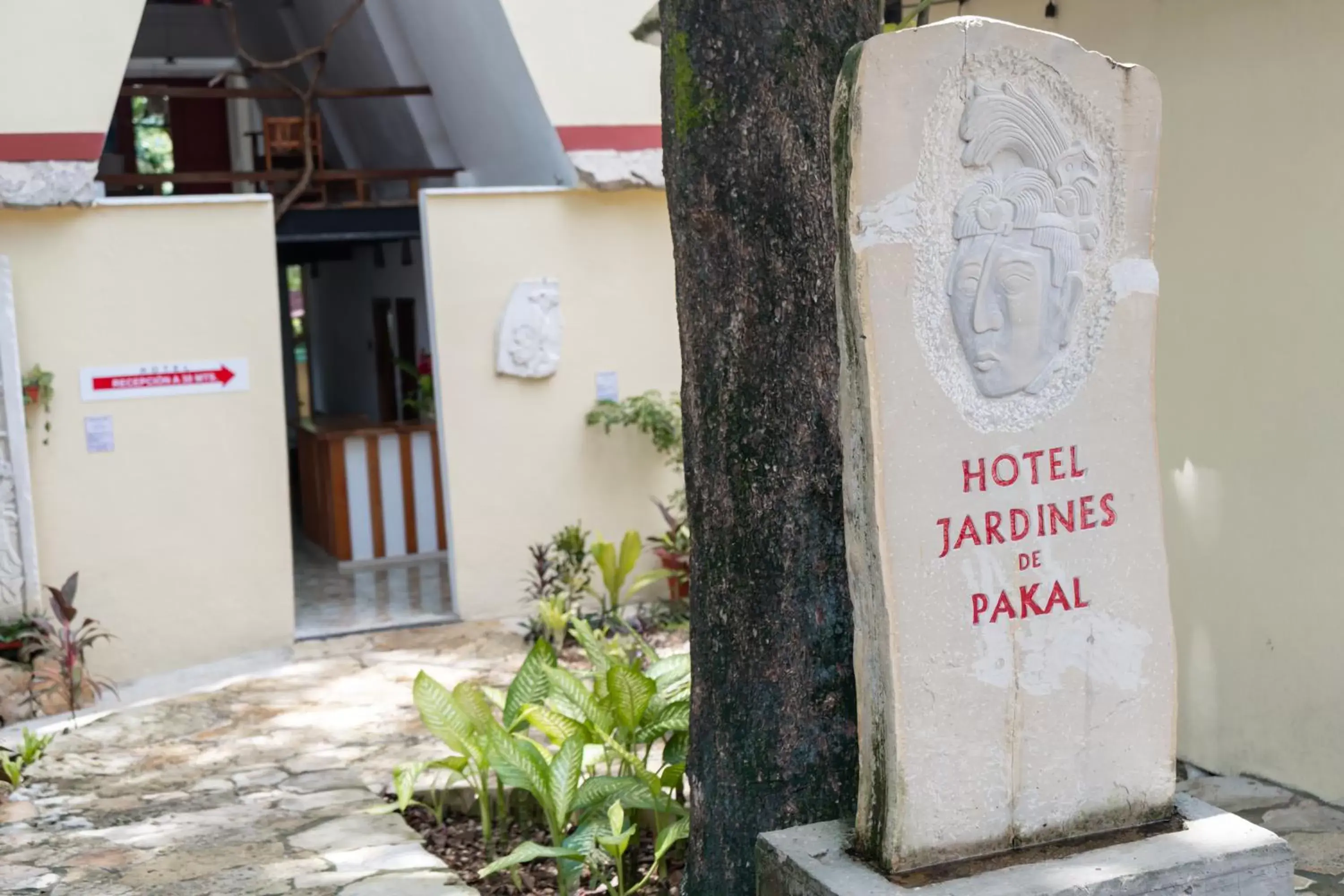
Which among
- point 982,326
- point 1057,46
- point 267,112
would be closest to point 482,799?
point 982,326

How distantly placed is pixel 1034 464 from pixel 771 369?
0.82 metres

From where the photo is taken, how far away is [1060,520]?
3520 mm

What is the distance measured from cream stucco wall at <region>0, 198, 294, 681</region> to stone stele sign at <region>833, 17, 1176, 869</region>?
19.8 ft

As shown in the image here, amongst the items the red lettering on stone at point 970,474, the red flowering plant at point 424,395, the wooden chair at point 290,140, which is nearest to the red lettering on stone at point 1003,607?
the red lettering on stone at point 970,474

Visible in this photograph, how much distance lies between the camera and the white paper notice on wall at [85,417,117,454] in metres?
8.42

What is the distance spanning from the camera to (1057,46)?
3422 millimetres

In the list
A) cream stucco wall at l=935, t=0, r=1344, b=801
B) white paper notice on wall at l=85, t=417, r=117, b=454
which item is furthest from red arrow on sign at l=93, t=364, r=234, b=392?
cream stucco wall at l=935, t=0, r=1344, b=801

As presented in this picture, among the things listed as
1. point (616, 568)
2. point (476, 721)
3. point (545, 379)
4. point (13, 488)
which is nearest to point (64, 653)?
point (13, 488)

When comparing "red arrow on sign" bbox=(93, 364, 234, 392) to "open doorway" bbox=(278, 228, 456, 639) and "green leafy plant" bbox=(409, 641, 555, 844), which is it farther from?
"green leafy plant" bbox=(409, 641, 555, 844)

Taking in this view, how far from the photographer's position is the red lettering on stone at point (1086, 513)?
140 inches

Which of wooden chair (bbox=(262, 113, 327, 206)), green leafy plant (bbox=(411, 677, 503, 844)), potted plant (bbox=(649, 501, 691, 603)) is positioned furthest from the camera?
wooden chair (bbox=(262, 113, 327, 206))

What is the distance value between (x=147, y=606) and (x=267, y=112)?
8.95 meters

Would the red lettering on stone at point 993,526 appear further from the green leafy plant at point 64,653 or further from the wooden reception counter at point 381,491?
the wooden reception counter at point 381,491

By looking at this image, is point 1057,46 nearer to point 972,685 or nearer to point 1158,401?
point 972,685
